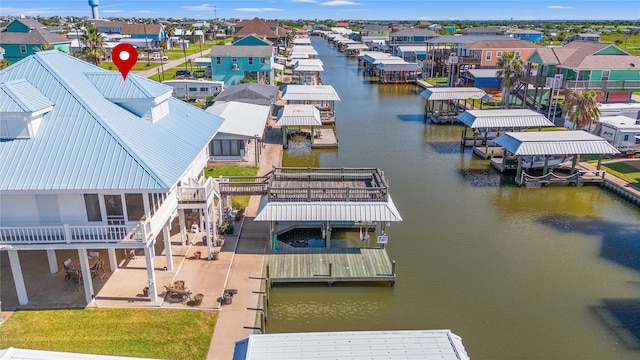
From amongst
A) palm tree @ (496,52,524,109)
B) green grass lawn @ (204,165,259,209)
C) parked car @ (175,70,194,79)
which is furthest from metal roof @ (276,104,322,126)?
parked car @ (175,70,194,79)

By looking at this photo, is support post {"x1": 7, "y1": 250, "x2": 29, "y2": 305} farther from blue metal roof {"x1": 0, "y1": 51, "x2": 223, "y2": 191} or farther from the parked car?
the parked car

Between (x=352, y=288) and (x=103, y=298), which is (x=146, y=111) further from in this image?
(x=352, y=288)

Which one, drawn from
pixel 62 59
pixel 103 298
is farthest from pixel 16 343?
pixel 62 59

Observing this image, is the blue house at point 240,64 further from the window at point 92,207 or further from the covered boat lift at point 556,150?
the window at point 92,207

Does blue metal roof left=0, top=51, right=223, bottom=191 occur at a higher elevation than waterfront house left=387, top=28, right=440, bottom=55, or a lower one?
lower

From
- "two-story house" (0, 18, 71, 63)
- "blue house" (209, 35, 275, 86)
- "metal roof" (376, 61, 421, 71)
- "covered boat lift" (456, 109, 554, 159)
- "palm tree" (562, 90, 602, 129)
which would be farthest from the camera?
"metal roof" (376, 61, 421, 71)

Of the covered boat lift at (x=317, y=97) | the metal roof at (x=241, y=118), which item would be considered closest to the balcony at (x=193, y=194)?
the metal roof at (x=241, y=118)

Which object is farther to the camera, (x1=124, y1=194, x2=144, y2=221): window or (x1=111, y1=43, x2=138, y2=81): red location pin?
(x1=111, y1=43, x2=138, y2=81): red location pin
